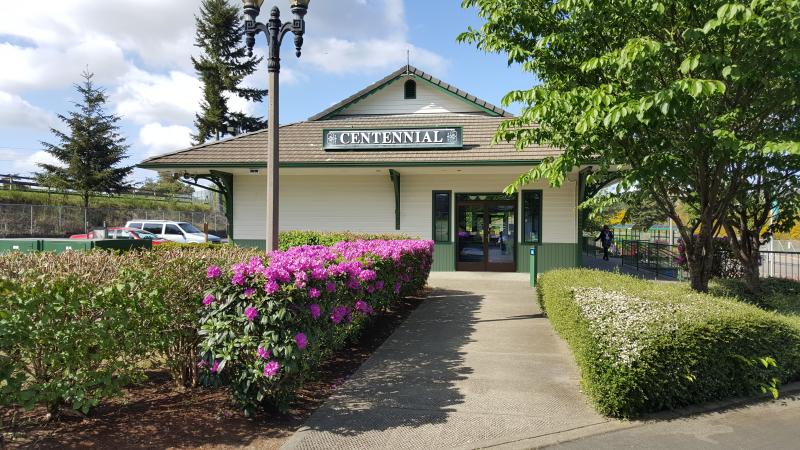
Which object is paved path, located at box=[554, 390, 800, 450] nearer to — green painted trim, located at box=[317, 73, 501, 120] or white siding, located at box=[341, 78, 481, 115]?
green painted trim, located at box=[317, 73, 501, 120]

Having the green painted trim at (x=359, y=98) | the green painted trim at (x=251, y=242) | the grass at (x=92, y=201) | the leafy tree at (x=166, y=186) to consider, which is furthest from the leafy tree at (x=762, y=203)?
the leafy tree at (x=166, y=186)

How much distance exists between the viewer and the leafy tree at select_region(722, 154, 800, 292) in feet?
23.0

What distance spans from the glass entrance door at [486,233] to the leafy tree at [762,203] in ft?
22.4

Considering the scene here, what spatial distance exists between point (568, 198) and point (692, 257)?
7.34 m

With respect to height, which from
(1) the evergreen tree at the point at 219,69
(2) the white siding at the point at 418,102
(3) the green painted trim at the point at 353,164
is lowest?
(3) the green painted trim at the point at 353,164

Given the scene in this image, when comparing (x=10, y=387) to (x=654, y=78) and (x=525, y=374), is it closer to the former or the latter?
(x=525, y=374)

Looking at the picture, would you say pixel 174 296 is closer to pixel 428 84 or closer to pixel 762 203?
pixel 762 203

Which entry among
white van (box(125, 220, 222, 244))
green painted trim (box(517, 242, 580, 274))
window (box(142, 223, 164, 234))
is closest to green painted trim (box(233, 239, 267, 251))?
white van (box(125, 220, 222, 244))

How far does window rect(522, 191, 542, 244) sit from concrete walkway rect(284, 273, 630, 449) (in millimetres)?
7470

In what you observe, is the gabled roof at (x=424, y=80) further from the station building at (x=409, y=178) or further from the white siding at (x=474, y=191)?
the white siding at (x=474, y=191)

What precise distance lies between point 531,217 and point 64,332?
527 inches

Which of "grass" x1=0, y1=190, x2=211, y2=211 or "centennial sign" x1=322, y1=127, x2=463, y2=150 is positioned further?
"grass" x1=0, y1=190, x2=211, y2=211

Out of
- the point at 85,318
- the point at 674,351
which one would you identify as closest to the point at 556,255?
the point at 674,351

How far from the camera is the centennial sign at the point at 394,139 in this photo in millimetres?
14328
